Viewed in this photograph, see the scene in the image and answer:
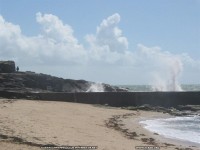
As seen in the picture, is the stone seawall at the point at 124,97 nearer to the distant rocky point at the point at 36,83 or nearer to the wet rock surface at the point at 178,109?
the wet rock surface at the point at 178,109

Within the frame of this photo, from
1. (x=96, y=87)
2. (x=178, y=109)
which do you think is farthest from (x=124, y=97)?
(x=96, y=87)

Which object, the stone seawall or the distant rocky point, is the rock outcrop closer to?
the distant rocky point

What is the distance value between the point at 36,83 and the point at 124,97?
1136cm

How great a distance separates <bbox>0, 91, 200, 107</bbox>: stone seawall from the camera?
36031 mm

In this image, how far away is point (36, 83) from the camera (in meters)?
45.8

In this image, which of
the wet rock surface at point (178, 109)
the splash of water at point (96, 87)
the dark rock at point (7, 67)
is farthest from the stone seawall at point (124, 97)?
the dark rock at point (7, 67)

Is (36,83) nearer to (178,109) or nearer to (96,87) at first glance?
(96,87)

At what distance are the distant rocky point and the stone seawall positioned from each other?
5.37m

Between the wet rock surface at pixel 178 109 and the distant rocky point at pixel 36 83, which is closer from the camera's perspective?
the wet rock surface at pixel 178 109

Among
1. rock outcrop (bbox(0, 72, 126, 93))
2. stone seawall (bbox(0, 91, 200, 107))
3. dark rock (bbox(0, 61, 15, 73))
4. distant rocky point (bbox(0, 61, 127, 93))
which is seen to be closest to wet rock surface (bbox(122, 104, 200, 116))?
stone seawall (bbox(0, 91, 200, 107))

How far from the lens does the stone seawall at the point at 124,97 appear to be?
36031 mm

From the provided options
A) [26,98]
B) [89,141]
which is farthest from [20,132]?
[26,98]

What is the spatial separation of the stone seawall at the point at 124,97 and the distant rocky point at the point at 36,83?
17.6 feet

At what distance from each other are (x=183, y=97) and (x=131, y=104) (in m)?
5.97
